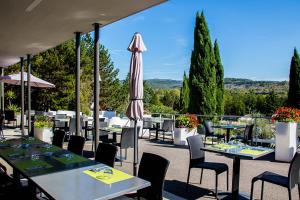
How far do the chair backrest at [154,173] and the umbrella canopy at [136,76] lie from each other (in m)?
1.59

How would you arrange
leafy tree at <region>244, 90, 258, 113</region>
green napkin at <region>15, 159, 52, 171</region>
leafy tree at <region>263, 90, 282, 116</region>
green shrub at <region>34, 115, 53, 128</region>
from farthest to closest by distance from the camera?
leafy tree at <region>244, 90, 258, 113</region>, leafy tree at <region>263, 90, 282, 116</region>, green shrub at <region>34, 115, 53, 128</region>, green napkin at <region>15, 159, 52, 171</region>

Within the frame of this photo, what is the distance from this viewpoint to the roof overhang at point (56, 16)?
415 cm

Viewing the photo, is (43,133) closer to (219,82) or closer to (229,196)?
(229,196)

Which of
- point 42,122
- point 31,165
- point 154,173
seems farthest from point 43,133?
→ point 154,173

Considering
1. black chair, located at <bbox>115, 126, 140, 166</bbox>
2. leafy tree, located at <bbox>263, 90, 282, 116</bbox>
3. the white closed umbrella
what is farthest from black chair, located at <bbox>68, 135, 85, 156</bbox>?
leafy tree, located at <bbox>263, 90, 282, 116</bbox>

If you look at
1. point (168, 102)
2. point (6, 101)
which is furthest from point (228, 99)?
point (6, 101)

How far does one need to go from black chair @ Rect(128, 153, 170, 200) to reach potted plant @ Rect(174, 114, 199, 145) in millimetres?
5603

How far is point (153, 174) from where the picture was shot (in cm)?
273

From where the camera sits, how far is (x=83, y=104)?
18.0 metres

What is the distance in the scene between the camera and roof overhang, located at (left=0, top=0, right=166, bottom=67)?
4.15 meters

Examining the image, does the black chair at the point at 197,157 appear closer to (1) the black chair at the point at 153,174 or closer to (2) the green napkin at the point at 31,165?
(1) the black chair at the point at 153,174

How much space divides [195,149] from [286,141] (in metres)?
3.21

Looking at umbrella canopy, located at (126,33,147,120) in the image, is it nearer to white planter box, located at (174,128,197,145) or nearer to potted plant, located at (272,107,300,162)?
potted plant, located at (272,107,300,162)

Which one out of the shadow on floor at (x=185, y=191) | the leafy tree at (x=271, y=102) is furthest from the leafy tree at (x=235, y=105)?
the shadow on floor at (x=185, y=191)
